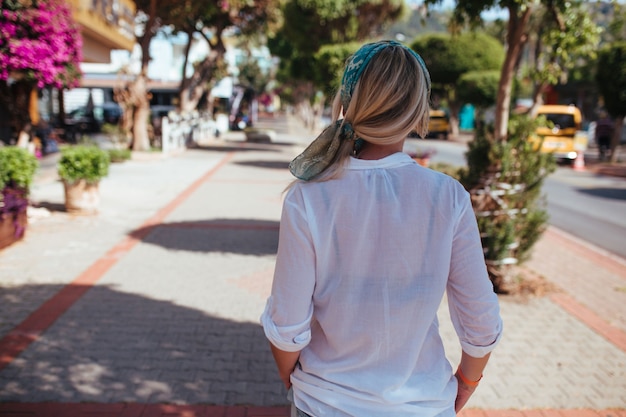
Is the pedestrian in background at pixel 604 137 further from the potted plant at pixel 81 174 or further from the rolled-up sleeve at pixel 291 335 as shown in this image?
the rolled-up sleeve at pixel 291 335

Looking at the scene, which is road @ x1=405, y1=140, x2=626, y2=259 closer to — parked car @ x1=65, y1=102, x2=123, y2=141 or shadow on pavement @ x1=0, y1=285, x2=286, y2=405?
shadow on pavement @ x1=0, y1=285, x2=286, y2=405

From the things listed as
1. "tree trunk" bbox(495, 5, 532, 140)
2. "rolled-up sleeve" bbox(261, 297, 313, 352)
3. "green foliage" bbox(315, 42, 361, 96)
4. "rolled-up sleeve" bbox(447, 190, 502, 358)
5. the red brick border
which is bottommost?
the red brick border

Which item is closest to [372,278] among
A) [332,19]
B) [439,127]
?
[332,19]

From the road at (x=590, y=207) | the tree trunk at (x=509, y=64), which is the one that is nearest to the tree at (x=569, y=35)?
the tree trunk at (x=509, y=64)

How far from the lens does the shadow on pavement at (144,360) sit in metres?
3.73

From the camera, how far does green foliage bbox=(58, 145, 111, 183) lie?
9.08 metres

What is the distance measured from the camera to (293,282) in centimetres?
148

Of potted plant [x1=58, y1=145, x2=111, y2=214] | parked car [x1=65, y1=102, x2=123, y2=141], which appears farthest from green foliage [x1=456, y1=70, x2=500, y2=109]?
potted plant [x1=58, y1=145, x2=111, y2=214]

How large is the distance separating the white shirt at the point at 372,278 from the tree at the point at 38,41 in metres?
8.96

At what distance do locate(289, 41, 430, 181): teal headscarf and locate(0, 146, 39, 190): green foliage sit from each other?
6911 millimetres

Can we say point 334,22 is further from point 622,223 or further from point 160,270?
point 160,270

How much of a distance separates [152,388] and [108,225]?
5.50 m

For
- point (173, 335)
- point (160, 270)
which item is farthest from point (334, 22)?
point (173, 335)

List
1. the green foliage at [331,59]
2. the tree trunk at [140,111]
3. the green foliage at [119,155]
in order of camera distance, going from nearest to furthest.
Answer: the green foliage at [331,59], the green foliage at [119,155], the tree trunk at [140,111]
